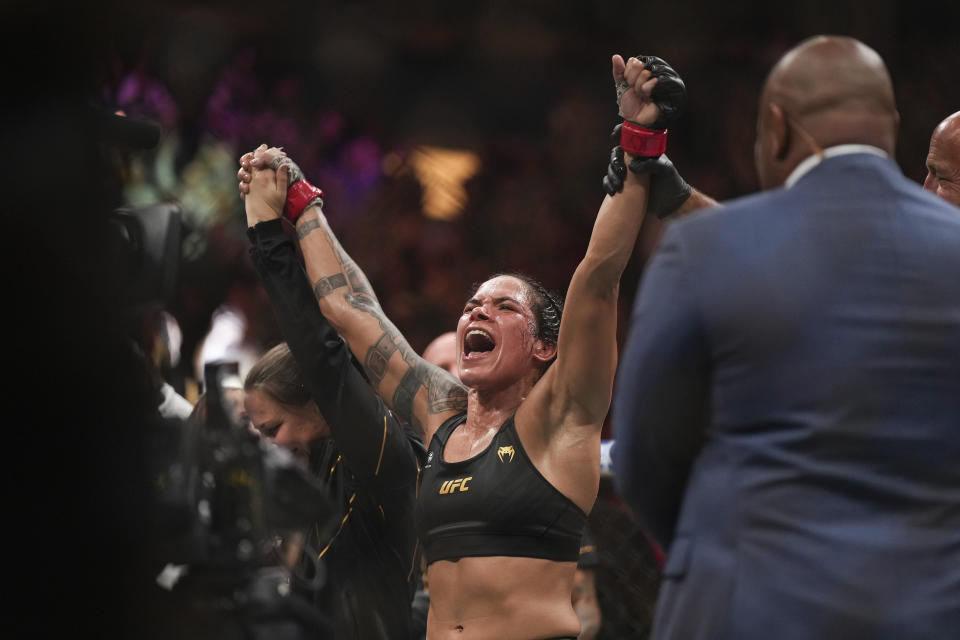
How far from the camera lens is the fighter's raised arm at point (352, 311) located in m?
2.77

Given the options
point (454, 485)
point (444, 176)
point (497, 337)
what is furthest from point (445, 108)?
point (454, 485)

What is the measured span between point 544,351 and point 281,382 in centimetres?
72

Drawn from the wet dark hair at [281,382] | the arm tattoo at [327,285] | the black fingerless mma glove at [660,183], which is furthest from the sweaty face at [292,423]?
the black fingerless mma glove at [660,183]

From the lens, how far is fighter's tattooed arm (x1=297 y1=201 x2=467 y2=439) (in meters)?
2.77

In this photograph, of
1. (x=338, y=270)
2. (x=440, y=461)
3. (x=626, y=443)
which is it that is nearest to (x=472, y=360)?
(x=440, y=461)


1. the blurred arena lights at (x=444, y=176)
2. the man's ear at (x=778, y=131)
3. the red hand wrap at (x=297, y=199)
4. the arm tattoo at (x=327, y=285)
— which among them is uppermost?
the man's ear at (x=778, y=131)

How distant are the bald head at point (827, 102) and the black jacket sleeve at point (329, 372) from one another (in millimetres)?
1430

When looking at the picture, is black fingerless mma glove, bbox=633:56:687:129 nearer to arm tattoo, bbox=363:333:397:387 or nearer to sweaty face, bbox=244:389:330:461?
arm tattoo, bbox=363:333:397:387

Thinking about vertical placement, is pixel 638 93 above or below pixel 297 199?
above

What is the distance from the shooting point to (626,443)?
143 cm

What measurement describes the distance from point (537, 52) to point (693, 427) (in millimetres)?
5056

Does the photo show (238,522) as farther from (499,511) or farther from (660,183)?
(660,183)

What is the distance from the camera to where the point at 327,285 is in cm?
279

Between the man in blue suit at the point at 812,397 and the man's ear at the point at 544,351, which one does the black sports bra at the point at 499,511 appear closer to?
the man's ear at the point at 544,351
